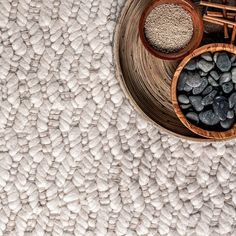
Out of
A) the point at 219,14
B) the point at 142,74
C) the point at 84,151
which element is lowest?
the point at 84,151

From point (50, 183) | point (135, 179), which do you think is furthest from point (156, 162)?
point (50, 183)

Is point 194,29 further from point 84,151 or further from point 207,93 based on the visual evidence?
point 84,151

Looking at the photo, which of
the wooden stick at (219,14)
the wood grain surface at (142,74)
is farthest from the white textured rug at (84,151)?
the wooden stick at (219,14)

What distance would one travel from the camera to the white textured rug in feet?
2.71

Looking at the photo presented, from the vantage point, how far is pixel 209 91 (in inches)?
30.6

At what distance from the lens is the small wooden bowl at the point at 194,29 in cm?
76

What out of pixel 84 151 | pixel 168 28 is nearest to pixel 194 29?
pixel 168 28

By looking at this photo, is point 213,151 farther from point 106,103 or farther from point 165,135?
point 106,103

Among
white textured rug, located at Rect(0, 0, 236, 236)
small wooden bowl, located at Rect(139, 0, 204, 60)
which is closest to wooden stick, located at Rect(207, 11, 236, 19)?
small wooden bowl, located at Rect(139, 0, 204, 60)

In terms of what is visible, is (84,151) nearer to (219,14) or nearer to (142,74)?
(142,74)

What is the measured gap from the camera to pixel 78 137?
2.74 ft

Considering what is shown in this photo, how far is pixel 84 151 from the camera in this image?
32.9 inches

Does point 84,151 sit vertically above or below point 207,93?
below

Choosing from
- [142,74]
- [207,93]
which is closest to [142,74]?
[142,74]
